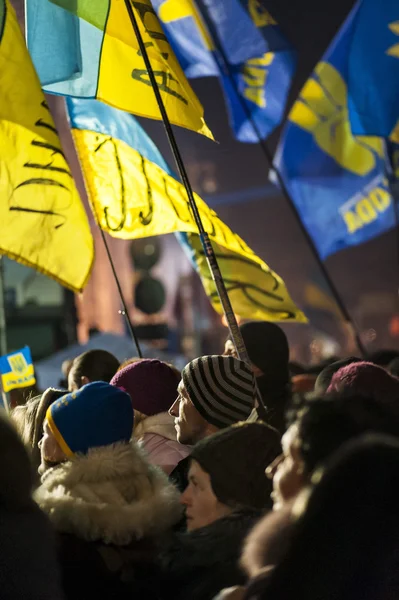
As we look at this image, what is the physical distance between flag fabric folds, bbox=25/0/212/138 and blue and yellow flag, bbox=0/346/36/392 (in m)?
1.92

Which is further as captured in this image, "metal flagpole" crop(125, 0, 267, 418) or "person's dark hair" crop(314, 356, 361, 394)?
"metal flagpole" crop(125, 0, 267, 418)

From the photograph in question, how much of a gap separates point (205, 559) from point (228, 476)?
30cm

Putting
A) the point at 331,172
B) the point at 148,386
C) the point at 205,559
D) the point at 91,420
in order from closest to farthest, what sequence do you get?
the point at 205,559 → the point at 91,420 → the point at 148,386 → the point at 331,172

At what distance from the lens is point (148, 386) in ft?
17.3

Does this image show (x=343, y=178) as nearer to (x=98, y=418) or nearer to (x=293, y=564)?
(x=98, y=418)

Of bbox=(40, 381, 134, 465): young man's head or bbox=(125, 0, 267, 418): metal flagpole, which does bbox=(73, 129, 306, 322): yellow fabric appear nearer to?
bbox=(125, 0, 267, 418): metal flagpole

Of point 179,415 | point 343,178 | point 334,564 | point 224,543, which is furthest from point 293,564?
point 343,178

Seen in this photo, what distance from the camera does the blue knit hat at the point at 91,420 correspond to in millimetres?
3791

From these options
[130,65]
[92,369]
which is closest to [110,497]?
[92,369]

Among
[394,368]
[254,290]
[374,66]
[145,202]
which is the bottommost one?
[394,368]

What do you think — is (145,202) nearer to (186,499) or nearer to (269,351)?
(269,351)

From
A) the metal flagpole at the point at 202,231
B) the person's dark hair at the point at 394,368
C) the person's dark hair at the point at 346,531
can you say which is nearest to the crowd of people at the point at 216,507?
the person's dark hair at the point at 346,531

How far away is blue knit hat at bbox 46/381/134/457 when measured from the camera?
12.4ft

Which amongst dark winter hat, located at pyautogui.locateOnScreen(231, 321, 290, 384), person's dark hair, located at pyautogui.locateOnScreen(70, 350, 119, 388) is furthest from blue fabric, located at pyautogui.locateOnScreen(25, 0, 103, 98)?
dark winter hat, located at pyautogui.locateOnScreen(231, 321, 290, 384)
